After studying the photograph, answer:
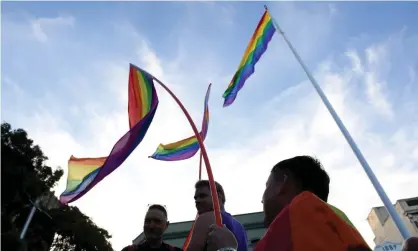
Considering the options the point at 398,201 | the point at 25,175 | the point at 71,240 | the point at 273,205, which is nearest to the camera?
the point at 273,205

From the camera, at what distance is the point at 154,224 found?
11.3 feet

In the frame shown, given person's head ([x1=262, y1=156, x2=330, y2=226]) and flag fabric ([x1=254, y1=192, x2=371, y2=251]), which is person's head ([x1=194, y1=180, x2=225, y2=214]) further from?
flag fabric ([x1=254, y1=192, x2=371, y2=251])

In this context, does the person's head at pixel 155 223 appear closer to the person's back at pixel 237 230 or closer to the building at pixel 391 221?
the person's back at pixel 237 230

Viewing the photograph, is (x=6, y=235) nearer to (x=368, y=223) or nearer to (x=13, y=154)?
(x=13, y=154)

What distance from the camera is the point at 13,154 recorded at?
21.5m

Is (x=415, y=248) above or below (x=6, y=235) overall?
below

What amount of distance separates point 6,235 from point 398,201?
25.0m

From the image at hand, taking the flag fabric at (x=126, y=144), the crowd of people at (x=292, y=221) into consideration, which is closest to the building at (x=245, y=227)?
the flag fabric at (x=126, y=144)

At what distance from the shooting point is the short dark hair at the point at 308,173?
75.4 inches

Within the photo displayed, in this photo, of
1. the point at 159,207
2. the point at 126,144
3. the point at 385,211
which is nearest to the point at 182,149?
the point at 126,144

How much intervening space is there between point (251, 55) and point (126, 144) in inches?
156

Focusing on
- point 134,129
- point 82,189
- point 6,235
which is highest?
point 6,235

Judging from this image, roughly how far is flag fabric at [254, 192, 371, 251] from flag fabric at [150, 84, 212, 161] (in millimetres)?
4083

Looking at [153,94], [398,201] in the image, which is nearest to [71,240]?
[398,201]
